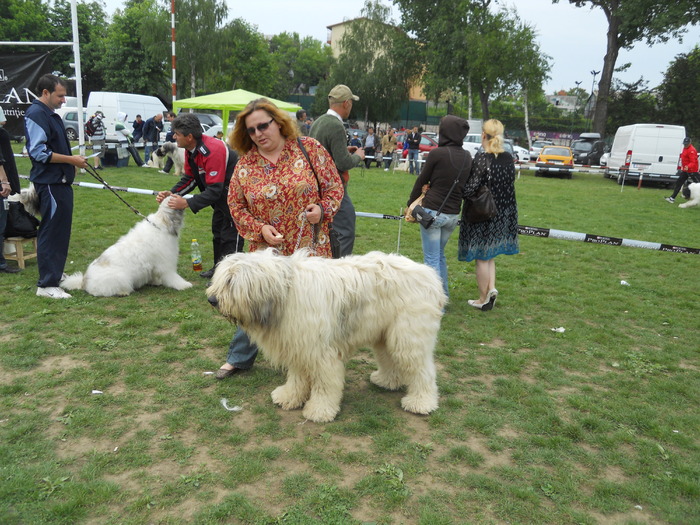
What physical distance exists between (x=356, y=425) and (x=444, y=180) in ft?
8.97

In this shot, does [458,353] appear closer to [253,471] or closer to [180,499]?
[253,471]

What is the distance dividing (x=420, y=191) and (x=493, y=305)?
5.78ft

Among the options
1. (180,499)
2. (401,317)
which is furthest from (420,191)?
(180,499)

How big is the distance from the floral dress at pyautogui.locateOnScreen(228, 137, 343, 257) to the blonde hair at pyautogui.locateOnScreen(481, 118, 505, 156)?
237 centimetres

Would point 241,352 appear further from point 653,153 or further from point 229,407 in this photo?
point 653,153

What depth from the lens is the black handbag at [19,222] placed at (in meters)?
6.18

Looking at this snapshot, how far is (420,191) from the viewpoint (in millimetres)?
5137

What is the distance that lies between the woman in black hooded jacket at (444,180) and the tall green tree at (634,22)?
95.8 ft

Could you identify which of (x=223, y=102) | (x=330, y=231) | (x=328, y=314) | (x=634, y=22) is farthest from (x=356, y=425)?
(x=634, y=22)

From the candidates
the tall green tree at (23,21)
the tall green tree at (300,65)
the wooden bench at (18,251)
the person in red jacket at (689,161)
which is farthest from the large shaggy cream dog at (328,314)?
the tall green tree at (300,65)

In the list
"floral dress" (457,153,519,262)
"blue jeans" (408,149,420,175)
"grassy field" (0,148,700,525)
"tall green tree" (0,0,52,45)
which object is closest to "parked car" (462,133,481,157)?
"blue jeans" (408,149,420,175)

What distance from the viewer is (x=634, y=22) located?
27.9m

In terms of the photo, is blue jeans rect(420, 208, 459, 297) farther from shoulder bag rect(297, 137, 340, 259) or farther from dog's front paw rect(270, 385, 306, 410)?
dog's front paw rect(270, 385, 306, 410)

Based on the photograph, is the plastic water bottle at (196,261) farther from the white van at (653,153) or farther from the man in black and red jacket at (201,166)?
the white van at (653,153)
